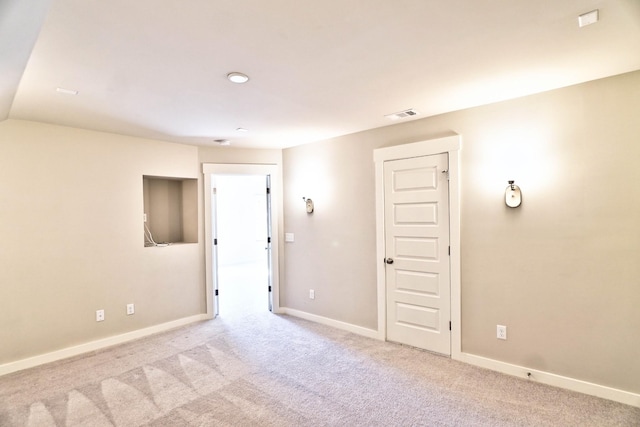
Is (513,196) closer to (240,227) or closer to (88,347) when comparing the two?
(88,347)

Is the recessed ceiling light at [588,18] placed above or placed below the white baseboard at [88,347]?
above

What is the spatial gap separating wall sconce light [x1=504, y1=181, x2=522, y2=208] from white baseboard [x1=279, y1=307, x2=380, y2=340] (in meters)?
2.07

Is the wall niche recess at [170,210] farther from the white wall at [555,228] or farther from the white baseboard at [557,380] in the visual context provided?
the white baseboard at [557,380]

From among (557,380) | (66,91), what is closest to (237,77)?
(66,91)

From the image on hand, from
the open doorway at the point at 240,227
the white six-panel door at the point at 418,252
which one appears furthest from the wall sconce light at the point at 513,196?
the open doorway at the point at 240,227

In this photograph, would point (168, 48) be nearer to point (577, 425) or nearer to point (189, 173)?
point (189, 173)

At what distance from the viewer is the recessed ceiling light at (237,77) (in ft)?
7.36

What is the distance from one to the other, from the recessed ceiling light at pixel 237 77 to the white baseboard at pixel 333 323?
308cm

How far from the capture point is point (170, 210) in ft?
15.7

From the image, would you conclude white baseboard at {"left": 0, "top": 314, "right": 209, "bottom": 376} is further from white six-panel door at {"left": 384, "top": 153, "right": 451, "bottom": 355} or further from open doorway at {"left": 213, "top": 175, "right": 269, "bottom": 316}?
open doorway at {"left": 213, "top": 175, "right": 269, "bottom": 316}

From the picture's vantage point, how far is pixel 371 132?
3855 mm

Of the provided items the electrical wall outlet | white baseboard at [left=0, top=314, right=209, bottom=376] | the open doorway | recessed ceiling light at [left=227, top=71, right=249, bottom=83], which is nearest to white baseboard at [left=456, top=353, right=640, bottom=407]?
the electrical wall outlet

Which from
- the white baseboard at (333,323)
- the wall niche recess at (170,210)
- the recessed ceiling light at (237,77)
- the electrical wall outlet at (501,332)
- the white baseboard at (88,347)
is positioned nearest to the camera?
the recessed ceiling light at (237,77)

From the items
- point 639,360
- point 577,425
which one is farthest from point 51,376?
point 639,360
